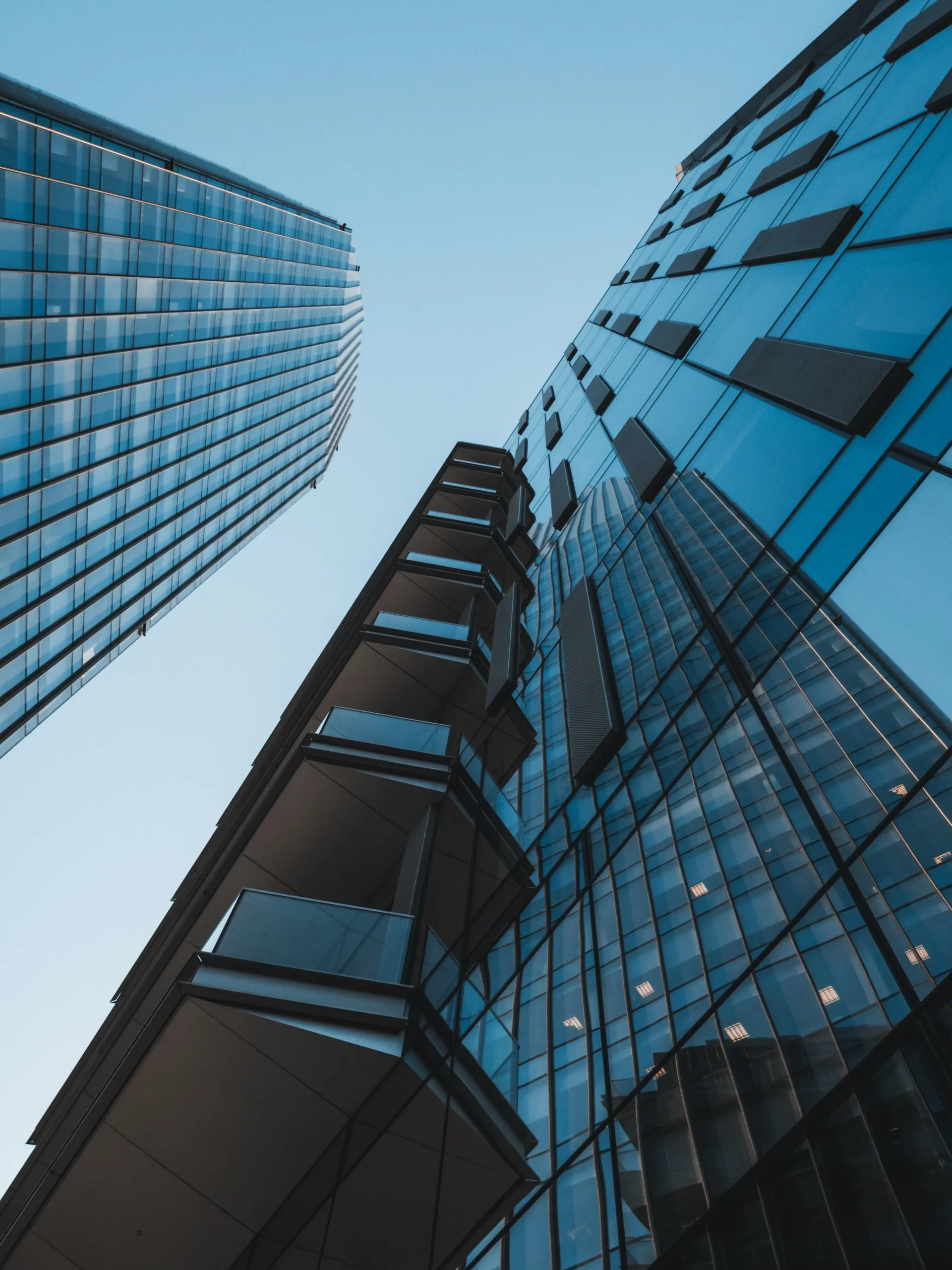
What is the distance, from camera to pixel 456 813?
12.4 metres

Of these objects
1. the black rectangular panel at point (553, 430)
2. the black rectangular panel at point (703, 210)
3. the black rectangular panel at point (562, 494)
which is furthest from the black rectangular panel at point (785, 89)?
the black rectangular panel at point (562, 494)

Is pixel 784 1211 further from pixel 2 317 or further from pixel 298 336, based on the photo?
pixel 298 336

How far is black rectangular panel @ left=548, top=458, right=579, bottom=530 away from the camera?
69.1 feet

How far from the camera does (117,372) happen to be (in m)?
46.2

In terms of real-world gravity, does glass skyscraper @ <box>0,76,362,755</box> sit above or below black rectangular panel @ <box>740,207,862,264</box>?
below

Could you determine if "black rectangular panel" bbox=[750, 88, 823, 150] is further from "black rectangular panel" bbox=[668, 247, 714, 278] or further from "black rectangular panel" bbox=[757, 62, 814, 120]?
"black rectangular panel" bbox=[668, 247, 714, 278]

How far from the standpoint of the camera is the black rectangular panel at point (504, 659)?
14984mm

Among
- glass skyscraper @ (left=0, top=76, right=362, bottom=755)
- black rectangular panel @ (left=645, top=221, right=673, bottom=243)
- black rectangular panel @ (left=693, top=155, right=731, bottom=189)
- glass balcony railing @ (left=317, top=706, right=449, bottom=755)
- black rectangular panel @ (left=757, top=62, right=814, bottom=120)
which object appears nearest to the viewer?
glass balcony railing @ (left=317, top=706, right=449, bottom=755)

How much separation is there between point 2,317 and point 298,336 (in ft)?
167

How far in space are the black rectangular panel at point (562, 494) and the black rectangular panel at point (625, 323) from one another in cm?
445

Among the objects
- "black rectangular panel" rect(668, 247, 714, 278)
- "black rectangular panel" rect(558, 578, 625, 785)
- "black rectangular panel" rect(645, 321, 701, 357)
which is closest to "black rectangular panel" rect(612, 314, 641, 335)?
"black rectangular panel" rect(668, 247, 714, 278)

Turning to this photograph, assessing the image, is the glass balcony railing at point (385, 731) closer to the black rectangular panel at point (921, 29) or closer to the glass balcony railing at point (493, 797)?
the glass balcony railing at point (493, 797)

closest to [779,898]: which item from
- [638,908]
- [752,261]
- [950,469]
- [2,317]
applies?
[638,908]

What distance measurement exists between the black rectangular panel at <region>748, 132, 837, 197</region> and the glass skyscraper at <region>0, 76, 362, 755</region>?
30323mm
